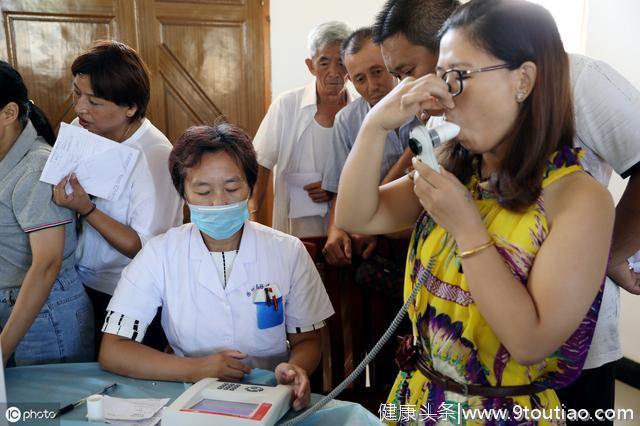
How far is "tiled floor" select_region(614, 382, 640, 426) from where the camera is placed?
8.88ft

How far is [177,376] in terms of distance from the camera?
1.40 meters

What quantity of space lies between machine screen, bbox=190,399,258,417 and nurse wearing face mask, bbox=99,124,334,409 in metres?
0.33

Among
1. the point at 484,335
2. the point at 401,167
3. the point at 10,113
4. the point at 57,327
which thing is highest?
the point at 10,113

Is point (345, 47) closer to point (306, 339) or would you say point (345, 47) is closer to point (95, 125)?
point (95, 125)

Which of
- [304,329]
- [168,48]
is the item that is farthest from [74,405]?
[168,48]

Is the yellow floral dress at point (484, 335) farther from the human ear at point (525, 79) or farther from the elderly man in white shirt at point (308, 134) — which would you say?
the elderly man in white shirt at point (308, 134)

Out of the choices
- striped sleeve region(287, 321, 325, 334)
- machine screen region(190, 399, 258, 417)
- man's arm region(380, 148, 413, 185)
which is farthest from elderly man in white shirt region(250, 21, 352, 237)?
machine screen region(190, 399, 258, 417)

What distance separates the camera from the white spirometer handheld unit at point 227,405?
1.05m

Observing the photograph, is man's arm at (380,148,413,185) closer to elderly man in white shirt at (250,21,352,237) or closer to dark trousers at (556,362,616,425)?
elderly man in white shirt at (250,21,352,237)

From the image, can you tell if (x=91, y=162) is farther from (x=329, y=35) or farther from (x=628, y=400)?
(x=628, y=400)

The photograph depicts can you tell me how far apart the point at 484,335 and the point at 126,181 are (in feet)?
4.38

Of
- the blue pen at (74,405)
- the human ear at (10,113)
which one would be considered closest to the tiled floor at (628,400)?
the blue pen at (74,405)

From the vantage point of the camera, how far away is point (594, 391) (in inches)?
53.5

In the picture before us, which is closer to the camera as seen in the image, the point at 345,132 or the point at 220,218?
the point at 220,218
